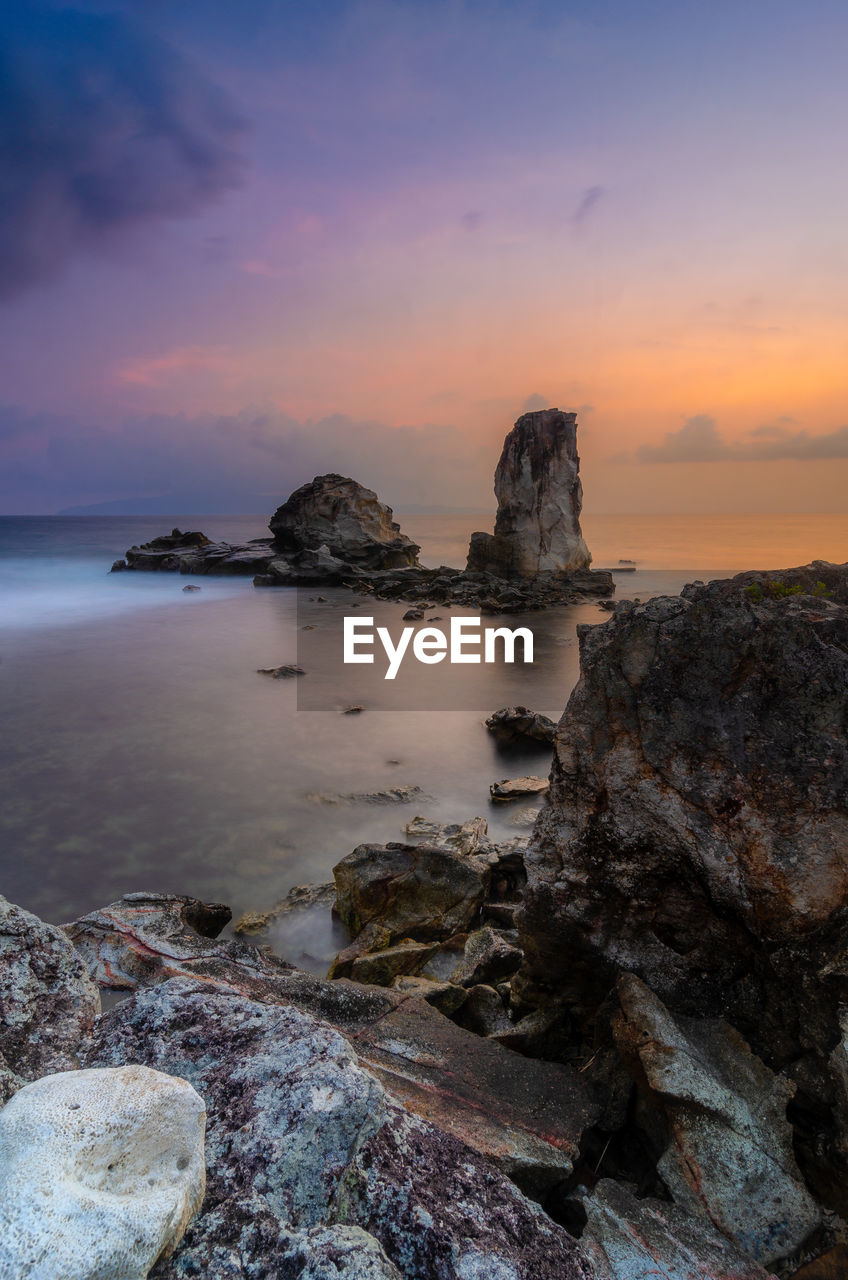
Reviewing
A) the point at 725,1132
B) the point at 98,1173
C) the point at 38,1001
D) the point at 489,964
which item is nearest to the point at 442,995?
the point at 489,964

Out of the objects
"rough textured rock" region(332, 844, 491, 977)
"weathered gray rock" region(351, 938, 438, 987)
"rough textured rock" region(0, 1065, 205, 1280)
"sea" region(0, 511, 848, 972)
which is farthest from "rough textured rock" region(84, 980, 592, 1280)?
"sea" region(0, 511, 848, 972)

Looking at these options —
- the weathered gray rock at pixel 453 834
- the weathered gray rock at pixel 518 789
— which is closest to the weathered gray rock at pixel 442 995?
the weathered gray rock at pixel 453 834

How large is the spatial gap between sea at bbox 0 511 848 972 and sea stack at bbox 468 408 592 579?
1254cm

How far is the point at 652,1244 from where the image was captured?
2240 mm

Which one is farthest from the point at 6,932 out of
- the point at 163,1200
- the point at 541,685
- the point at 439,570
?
the point at 439,570

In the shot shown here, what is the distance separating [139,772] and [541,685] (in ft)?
30.4

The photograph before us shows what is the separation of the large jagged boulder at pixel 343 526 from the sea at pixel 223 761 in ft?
59.1

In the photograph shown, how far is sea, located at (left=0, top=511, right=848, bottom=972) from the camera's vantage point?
281 inches

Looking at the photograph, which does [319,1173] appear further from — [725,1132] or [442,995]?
[442,995]

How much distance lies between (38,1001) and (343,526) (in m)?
40.1

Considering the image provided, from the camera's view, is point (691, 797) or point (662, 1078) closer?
point (662, 1078)

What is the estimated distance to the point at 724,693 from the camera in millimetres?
3256

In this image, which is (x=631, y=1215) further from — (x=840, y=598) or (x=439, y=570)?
(x=439, y=570)

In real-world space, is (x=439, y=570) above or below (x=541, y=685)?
above
